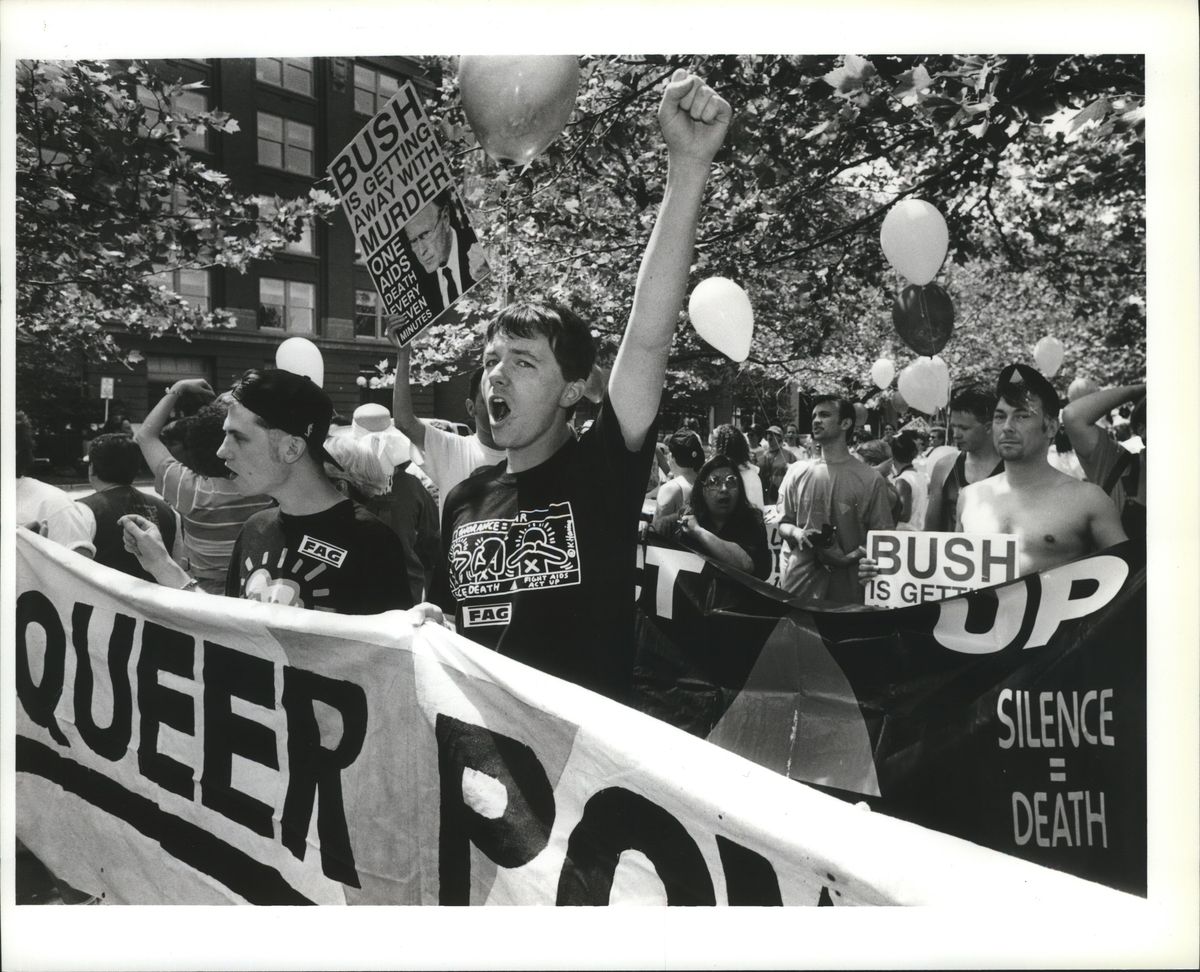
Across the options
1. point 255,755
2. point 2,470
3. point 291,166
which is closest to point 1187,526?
point 255,755

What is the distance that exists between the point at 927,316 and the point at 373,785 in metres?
4.88

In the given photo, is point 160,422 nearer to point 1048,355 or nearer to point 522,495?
point 522,495

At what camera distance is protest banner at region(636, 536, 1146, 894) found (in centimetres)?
244

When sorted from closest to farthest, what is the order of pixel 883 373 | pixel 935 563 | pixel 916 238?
1. pixel 935 563
2. pixel 916 238
3. pixel 883 373

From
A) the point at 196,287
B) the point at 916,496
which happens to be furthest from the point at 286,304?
the point at 916,496

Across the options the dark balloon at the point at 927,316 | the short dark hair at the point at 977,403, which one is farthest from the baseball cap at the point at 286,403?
the dark balloon at the point at 927,316

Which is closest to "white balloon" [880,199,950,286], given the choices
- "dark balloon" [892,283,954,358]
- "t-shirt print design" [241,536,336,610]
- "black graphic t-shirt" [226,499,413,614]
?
"dark balloon" [892,283,954,358]

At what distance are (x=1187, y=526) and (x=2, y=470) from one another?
3180 millimetres

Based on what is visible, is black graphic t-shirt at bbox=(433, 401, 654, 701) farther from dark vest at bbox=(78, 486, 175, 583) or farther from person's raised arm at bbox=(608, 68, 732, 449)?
dark vest at bbox=(78, 486, 175, 583)

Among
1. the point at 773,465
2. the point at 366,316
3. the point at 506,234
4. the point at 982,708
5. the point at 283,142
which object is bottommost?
the point at 982,708

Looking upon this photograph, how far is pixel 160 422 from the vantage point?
15.6 feet

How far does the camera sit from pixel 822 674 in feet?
9.84

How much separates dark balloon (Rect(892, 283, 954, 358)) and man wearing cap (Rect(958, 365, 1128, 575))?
212cm

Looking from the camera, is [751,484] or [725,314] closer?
[725,314]
